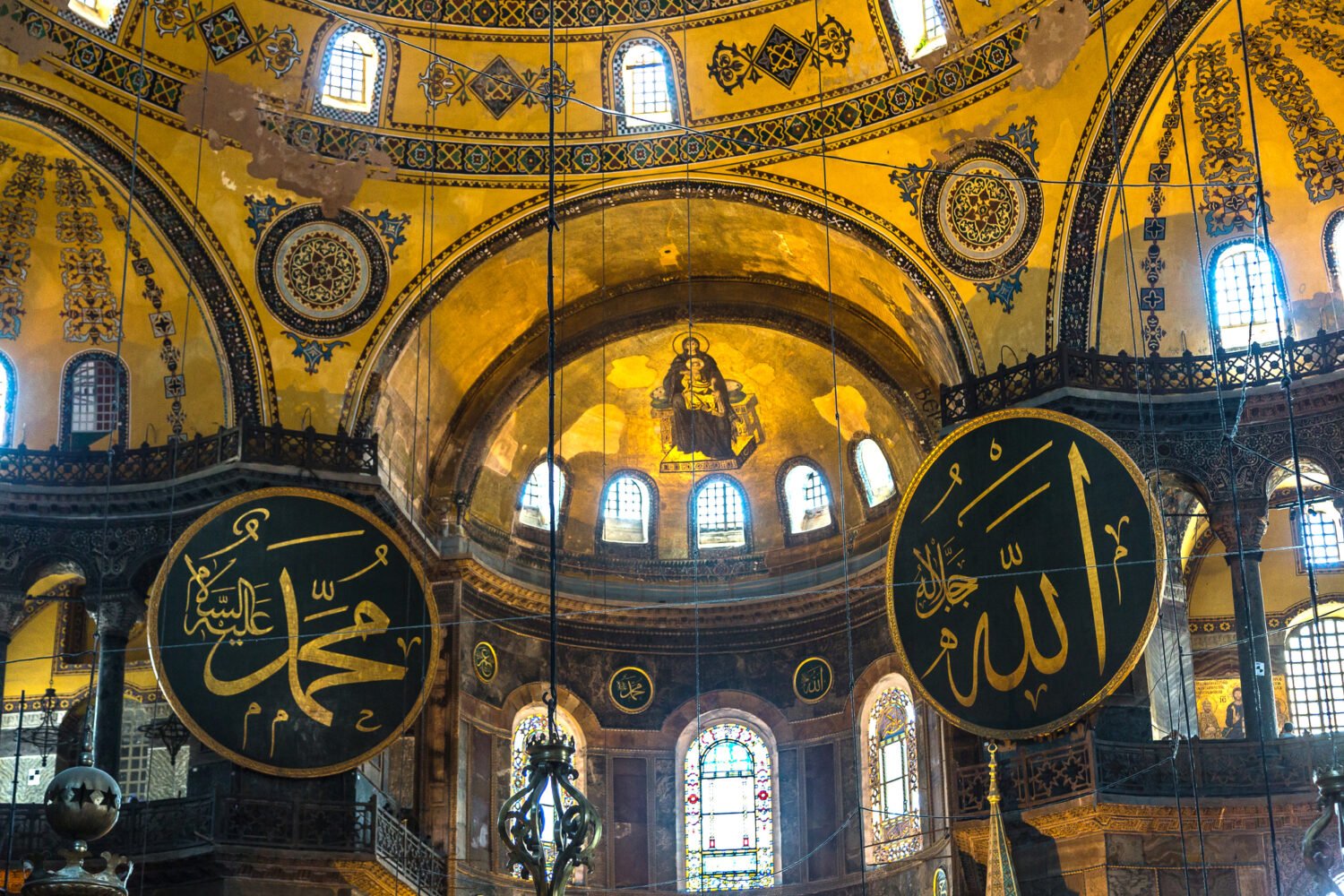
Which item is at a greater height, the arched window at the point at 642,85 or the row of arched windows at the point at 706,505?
the arched window at the point at 642,85

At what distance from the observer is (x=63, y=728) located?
65.4 ft

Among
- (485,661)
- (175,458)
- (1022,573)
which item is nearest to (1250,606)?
(1022,573)

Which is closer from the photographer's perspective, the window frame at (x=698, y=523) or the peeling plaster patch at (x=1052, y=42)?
the peeling plaster patch at (x=1052, y=42)

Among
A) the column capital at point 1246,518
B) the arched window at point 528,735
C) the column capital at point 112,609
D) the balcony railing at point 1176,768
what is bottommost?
the balcony railing at point 1176,768

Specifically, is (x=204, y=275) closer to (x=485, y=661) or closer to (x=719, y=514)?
(x=485, y=661)

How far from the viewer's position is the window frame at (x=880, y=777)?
63.1 ft

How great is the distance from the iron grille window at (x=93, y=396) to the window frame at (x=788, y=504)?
7.02 meters

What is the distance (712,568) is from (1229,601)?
17.6 ft

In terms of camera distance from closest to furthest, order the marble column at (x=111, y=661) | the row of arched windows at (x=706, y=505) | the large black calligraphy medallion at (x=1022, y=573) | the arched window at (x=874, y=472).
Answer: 1. the large black calligraphy medallion at (x=1022, y=573)
2. the marble column at (x=111, y=661)
3. the arched window at (x=874, y=472)
4. the row of arched windows at (x=706, y=505)

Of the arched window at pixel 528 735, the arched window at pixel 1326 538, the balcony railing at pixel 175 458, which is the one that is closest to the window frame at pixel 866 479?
the arched window at pixel 528 735

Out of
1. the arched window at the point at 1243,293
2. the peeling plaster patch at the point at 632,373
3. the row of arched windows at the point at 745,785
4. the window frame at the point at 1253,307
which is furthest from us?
the peeling plaster patch at the point at 632,373

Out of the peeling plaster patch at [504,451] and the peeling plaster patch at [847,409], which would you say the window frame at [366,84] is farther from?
the peeling plaster patch at [847,409]

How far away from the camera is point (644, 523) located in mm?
21703

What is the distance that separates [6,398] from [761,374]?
7.55m
